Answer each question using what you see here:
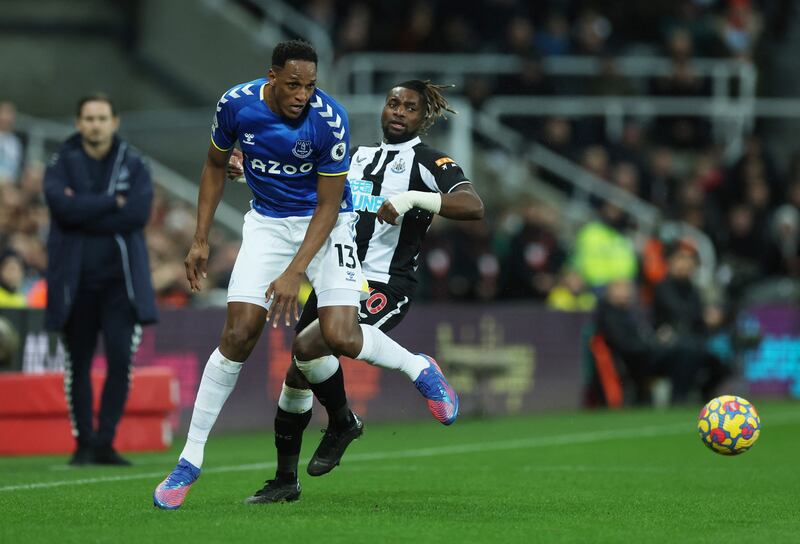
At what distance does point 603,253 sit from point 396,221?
10.5 meters

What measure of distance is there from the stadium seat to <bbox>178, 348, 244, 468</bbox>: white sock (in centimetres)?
432

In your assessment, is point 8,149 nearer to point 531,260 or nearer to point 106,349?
point 531,260

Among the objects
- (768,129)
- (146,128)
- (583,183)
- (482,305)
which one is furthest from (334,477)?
(768,129)

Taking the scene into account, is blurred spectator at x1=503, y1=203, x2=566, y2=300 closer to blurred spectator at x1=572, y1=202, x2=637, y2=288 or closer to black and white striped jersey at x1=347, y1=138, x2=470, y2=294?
blurred spectator at x1=572, y1=202, x2=637, y2=288

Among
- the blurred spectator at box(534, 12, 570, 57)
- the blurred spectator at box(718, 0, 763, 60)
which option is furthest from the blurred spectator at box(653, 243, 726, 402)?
the blurred spectator at box(718, 0, 763, 60)

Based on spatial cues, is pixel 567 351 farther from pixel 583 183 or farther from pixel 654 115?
pixel 654 115

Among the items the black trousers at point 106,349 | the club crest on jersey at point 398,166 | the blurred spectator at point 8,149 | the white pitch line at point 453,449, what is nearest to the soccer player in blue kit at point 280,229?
the club crest on jersey at point 398,166

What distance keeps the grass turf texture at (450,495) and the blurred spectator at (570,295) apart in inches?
184

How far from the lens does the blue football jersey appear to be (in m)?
7.50

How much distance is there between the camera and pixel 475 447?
12297mm

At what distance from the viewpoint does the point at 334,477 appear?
9492 millimetres

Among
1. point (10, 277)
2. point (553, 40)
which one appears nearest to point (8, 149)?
point (10, 277)

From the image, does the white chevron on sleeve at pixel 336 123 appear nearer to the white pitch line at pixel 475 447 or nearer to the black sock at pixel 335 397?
the black sock at pixel 335 397

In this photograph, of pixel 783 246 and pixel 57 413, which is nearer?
pixel 57 413
